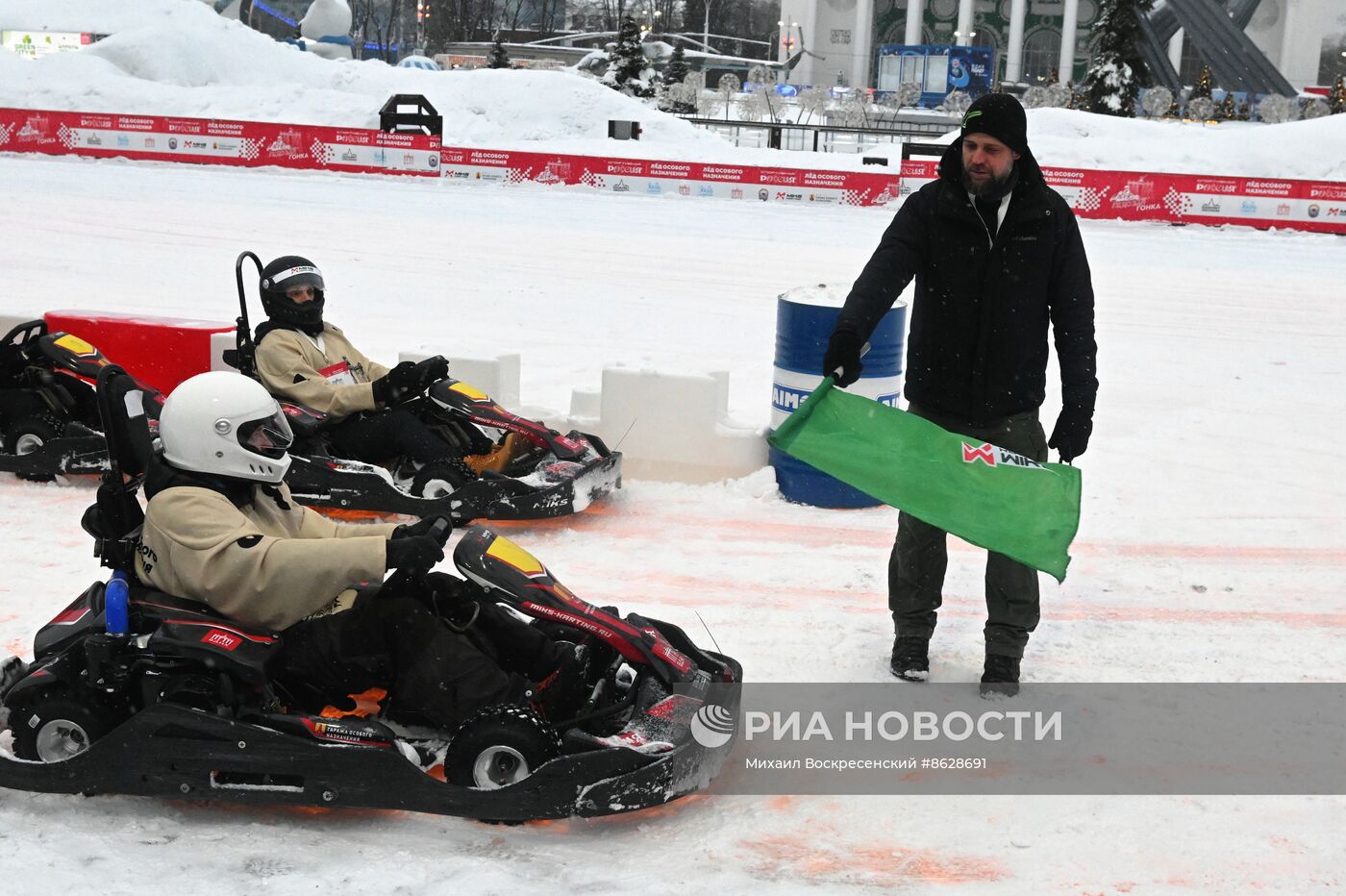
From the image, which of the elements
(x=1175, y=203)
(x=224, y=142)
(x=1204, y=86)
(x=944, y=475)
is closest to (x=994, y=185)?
(x=944, y=475)

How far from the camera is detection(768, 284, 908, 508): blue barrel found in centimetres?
677

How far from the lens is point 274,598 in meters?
3.94

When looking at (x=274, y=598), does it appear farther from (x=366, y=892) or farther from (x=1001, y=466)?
(x=1001, y=466)

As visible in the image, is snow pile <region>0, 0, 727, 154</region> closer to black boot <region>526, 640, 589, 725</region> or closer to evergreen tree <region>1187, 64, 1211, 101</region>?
evergreen tree <region>1187, 64, 1211, 101</region>

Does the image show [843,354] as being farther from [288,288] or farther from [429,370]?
[288,288]

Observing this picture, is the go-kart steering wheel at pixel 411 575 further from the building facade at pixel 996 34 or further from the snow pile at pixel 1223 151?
the building facade at pixel 996 34

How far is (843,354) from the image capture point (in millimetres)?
4480

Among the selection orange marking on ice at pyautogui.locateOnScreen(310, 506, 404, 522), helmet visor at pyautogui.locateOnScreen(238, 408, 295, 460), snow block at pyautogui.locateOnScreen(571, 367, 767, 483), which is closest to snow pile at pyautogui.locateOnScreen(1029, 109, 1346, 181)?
snow block at pyautogui.locateOnScreen(571, 367, 767, 483)

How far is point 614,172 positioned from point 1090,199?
23.7 feet

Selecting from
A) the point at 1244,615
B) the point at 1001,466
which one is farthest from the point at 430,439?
the point at 1244,615

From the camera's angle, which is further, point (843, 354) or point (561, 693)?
point (843, 354)

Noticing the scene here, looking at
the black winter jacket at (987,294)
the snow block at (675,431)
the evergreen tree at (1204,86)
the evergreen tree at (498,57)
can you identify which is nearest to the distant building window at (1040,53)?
the evergreen tree at (1204,86)

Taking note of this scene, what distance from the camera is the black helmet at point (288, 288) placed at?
6605mm

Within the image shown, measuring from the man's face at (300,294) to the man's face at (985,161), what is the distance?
3.47 metres
